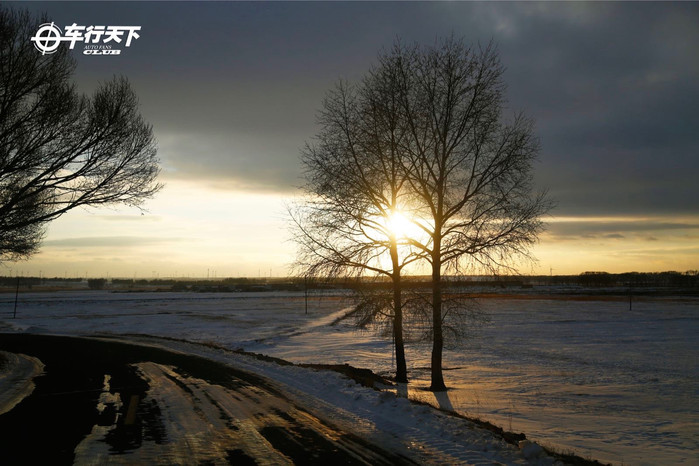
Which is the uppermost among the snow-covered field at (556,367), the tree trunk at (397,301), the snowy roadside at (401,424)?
the tree trunk at (397,301)

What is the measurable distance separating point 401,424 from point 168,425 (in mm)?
4540

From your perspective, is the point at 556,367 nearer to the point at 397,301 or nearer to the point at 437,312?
the point at 437,312

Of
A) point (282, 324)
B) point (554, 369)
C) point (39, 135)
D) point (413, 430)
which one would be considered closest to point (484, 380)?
point (554, 369)

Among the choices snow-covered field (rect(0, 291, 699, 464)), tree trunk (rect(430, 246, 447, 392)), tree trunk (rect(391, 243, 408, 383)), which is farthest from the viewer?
tree trunk (rect(391, 243, 408, 383))

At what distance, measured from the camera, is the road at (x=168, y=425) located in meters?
7.66

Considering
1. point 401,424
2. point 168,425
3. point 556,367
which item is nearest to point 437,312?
point 401,424

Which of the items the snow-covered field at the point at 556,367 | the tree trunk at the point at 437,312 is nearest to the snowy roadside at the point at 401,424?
the snow-covered field at the point at 556,367

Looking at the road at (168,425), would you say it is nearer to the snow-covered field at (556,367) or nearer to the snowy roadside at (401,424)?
the snowy roadside at (401,424)

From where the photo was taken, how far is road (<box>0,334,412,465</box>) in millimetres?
7664

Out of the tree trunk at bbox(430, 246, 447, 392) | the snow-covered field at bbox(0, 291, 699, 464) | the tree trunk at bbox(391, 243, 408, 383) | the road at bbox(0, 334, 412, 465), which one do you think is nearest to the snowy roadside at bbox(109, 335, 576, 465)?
the road at bbox(0, 334, 412, 465)

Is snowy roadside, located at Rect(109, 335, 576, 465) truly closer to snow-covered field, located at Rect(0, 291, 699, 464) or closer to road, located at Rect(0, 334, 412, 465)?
road, located at Rect(0, 334, 412, 465)

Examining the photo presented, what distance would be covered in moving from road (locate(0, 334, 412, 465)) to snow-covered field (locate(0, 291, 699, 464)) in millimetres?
5721

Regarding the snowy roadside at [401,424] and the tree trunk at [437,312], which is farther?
the tree trunk at [437,312]

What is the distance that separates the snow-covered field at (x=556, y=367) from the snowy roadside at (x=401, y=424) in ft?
9.59
